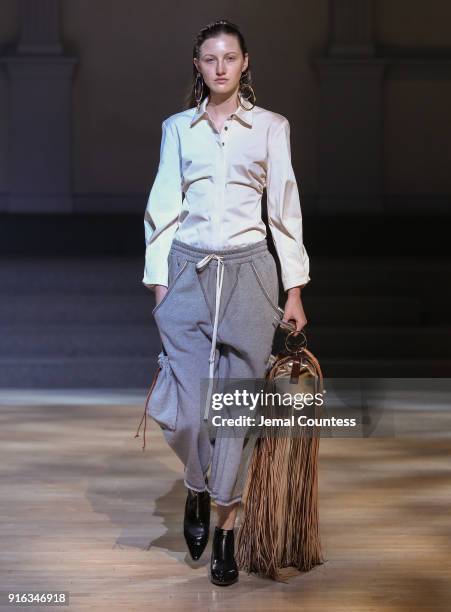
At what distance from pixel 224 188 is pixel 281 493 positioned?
2.47 ft

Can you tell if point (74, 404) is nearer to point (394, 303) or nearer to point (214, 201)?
point (394, 303)

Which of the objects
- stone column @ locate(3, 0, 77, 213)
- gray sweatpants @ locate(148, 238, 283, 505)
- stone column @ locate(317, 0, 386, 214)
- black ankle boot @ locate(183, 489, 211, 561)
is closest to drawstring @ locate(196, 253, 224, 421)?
gray sweatpants @ locate(148, 238, 283, 505)

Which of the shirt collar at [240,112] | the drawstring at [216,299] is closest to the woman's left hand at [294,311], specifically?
the drawstring at [216,299]

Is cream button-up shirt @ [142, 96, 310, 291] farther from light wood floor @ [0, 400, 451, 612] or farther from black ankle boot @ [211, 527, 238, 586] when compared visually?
light wood floor @ [0, 400, 451, 612]

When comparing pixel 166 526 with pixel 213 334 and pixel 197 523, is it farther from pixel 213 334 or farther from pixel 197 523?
pixel 213 334

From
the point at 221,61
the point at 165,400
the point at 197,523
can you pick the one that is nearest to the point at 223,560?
the point at 197,523

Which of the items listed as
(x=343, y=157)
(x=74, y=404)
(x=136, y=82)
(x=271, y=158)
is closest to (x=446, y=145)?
(x=343, y=157)

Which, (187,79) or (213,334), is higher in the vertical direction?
(213,334)

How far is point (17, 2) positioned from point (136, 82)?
106 cm

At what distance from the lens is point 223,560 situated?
2.92 meters

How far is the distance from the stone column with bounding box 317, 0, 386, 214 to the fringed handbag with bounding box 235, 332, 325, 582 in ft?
20.4

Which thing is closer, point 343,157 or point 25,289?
point 25,289

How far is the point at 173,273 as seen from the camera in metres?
2.96

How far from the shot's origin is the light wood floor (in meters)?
2.84
